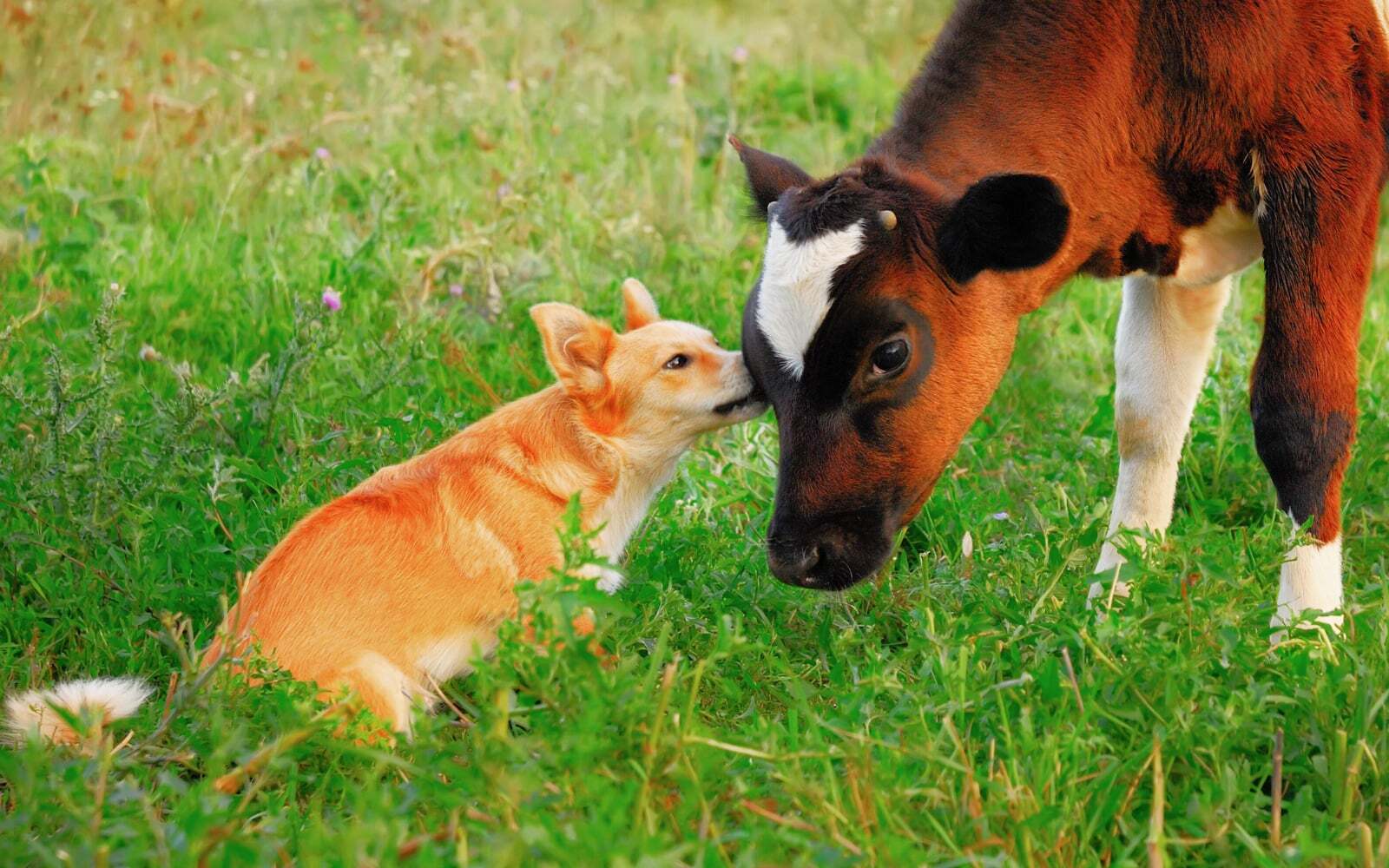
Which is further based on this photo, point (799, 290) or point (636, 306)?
point (636, 306)

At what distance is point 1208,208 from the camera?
4.47 meters

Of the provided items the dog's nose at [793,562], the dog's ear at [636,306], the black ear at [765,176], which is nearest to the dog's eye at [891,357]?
the dog's nose at [793,562]

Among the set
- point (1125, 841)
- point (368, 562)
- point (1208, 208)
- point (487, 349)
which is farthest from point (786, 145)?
point (1125, 841)

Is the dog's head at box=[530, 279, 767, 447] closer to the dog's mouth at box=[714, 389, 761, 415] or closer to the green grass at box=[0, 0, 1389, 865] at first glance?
the dog's mouth at box=[714, 389, 761, 415]

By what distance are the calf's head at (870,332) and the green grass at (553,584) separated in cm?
36

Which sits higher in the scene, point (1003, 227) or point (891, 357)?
point (1003, 227)

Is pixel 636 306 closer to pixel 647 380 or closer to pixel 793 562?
pixel 647 380

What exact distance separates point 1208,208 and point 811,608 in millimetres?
1636

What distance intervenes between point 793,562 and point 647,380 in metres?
0.78

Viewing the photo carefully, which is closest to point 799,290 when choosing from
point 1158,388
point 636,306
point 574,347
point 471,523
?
point 574,347

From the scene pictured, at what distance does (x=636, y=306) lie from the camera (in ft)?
15.6

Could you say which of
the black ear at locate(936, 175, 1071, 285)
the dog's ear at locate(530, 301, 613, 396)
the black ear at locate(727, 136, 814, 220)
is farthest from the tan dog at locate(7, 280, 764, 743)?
the black ear at locate(936, 175, 1071, 285)

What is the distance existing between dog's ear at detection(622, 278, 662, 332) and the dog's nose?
1034 mm

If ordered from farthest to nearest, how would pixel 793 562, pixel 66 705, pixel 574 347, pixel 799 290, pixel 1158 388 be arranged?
pixel 1158 388 < pixel 574 347 < pixel 793 562 < pixel 799 290 < pixel 66 705
